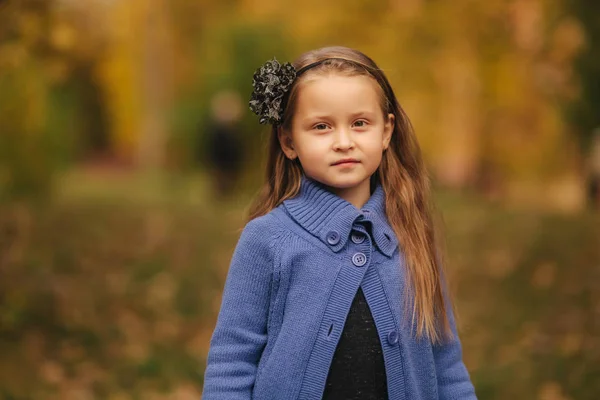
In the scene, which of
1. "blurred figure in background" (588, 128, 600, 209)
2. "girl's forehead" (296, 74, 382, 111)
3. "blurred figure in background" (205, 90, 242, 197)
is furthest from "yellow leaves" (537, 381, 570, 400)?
"blurred figure in background" (205, 90, 242, 197)

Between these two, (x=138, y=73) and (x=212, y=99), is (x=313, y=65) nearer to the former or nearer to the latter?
(x=212, y=99)

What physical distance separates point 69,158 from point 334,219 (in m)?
10.9

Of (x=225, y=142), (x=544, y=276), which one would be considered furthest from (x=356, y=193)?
(x=225, y=142)

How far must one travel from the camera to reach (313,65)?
7.86 feet

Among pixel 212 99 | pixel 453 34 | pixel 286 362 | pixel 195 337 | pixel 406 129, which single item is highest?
pixel 453 34

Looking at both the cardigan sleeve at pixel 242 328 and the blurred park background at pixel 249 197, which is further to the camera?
the blurred park background at pixel 249 197

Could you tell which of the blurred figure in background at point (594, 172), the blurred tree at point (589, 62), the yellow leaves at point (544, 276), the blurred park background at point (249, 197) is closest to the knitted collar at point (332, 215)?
the blurred park background at point (249, 197)

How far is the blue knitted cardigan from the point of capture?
2234 mm

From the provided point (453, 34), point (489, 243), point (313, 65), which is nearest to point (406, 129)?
point (313, 65)

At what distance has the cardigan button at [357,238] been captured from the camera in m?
2.35

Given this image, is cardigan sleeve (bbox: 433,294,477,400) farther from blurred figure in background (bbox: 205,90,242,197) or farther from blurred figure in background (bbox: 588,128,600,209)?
blurred figure in background (bbox: 205,90,242,197)

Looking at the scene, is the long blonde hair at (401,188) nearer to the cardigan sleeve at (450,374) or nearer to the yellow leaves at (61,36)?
the cardigan sleeve at (450,374)

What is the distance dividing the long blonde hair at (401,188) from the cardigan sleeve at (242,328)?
0.27 m

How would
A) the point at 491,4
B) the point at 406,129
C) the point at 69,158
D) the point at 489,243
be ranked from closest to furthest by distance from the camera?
the point at 406,129, the point at 489,243, the point at 69,158, the point at 491,4
